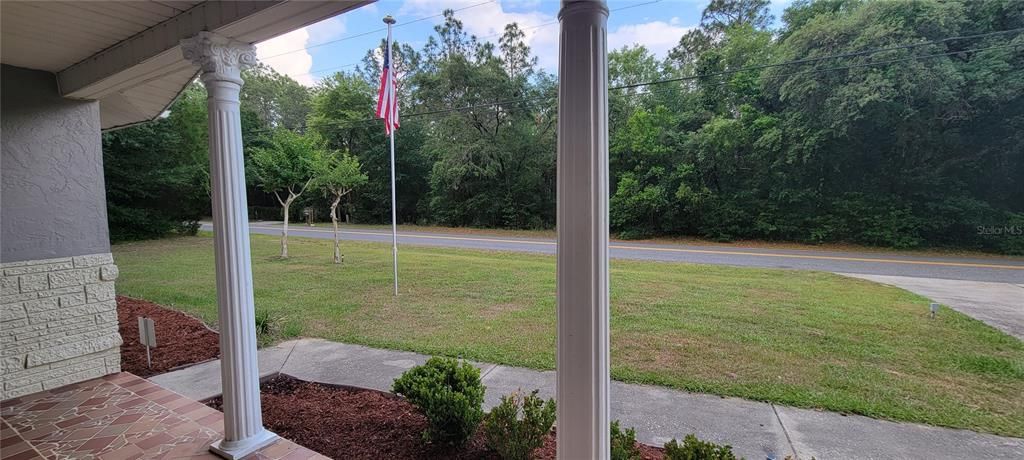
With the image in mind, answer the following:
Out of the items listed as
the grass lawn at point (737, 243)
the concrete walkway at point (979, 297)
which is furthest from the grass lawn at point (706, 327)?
the grass lawn at point (737, 243)

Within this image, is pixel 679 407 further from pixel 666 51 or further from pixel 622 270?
pixel 666 51

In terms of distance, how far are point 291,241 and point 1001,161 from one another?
16082 millimetres

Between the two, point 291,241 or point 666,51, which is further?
point 291,241

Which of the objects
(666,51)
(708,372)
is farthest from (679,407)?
(666,51)

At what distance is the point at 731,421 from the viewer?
2500 mm

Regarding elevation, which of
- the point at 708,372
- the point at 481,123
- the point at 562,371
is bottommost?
the point at 708,372

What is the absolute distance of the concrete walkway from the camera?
4.33m

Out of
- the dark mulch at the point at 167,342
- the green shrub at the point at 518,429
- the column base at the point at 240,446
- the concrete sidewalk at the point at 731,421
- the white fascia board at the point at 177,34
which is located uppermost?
the white fascia board at the point at 177,34

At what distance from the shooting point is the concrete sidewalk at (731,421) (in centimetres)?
218

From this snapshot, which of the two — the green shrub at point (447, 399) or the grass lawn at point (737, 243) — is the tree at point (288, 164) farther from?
the green shrub at point (447, 399)

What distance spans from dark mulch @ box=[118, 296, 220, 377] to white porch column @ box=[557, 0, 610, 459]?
12.2 ft

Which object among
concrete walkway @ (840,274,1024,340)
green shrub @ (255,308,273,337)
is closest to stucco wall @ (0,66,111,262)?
green shrub @ (255,308,273,337)

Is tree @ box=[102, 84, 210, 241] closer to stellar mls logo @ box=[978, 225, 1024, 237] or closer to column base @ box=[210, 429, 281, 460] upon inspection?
column base @ box=[210, 429, 281, 460]

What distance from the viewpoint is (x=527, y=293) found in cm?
617
